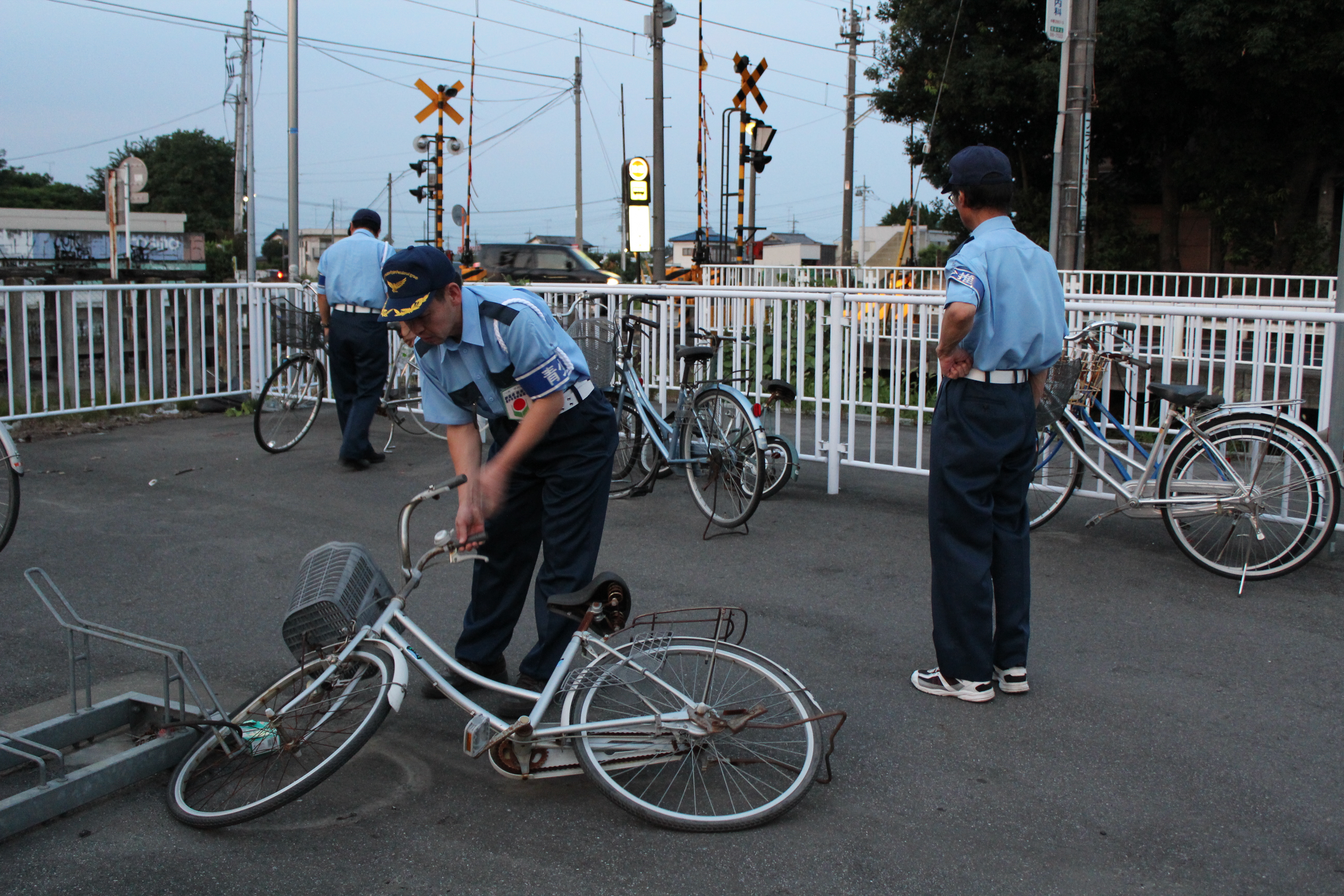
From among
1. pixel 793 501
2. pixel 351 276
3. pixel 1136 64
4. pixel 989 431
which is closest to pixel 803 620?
pixel 989 431

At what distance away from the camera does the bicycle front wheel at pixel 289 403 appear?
8.55 meters

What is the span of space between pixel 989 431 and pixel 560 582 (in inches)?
62.5

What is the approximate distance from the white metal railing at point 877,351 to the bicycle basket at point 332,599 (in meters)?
3.81

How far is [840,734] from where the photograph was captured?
384cm

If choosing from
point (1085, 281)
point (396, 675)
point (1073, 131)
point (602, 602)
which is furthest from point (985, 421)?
point (1085, 281)

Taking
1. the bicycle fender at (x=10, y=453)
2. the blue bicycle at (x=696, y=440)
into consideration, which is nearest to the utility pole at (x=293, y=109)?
the blue bicycle at (x=696, y=440)

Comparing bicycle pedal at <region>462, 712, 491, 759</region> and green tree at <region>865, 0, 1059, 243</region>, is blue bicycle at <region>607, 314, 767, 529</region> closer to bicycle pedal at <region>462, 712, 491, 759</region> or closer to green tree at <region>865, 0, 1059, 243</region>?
bicycle pedal at <region>462, 712, 491, 759</region>

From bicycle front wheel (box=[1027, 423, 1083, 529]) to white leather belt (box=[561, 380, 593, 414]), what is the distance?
9.85 feet

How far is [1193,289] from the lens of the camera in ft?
63.5

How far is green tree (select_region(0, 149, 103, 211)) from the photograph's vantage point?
73.9 meters

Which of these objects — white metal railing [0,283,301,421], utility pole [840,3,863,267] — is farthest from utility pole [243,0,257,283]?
utility pole [840,3,863,267]

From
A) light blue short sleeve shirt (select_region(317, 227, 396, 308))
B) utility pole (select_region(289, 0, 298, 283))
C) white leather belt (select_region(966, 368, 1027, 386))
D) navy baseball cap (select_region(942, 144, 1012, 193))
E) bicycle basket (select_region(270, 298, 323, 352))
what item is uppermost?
utility pole (select_region(289, 0, 298, 283))

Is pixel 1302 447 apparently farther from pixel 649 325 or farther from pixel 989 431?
pixel 649 325

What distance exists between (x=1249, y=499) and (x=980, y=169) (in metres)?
2.37
